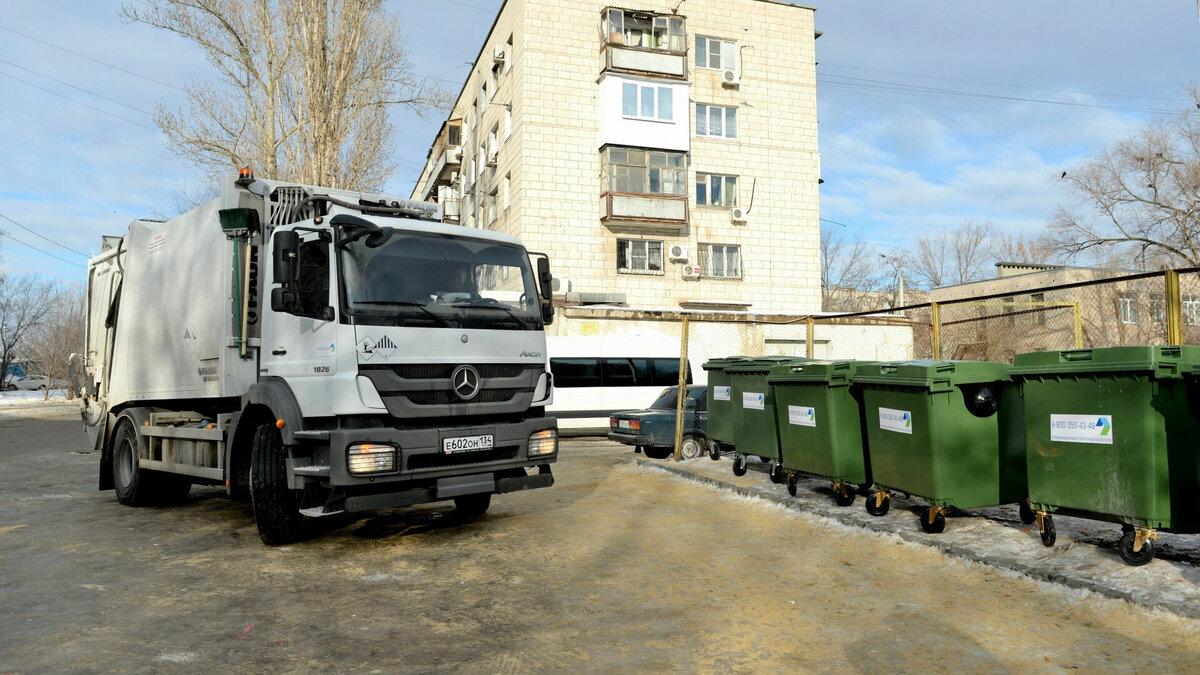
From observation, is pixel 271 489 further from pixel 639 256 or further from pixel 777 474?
pixel 639 256

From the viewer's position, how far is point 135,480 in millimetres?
9367

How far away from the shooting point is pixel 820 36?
34844 mm

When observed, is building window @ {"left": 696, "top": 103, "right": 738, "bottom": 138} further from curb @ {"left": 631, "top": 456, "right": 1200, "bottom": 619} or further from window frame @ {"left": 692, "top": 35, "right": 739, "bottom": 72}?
curb @ {"left": 631, "top": 456, "right": 1200, "bottom": 619}

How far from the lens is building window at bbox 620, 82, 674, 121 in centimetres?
3033

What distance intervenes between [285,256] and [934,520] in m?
5.80

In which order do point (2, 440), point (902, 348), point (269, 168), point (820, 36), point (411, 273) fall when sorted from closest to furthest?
point (411, 273)
point (2, 440)
point (269, 168)
point (902, 348)
point (820, 36)

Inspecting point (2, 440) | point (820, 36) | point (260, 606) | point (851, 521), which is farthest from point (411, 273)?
point (820, 36)

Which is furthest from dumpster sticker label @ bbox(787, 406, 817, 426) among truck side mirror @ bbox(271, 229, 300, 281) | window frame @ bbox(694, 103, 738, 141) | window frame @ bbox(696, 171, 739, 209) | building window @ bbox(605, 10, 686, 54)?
window frame @ bbox(694, 103, 738, 141)

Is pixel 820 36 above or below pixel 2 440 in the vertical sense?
above

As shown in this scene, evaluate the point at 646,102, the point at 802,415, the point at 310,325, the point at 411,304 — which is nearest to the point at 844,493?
the point at 802,415

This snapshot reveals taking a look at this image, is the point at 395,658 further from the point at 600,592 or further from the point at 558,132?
the point at 558,132

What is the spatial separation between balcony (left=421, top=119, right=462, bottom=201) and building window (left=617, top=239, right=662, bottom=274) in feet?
50.7

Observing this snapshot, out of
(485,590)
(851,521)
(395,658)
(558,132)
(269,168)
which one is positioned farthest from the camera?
(558,132)

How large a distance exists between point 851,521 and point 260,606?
16.5ft
